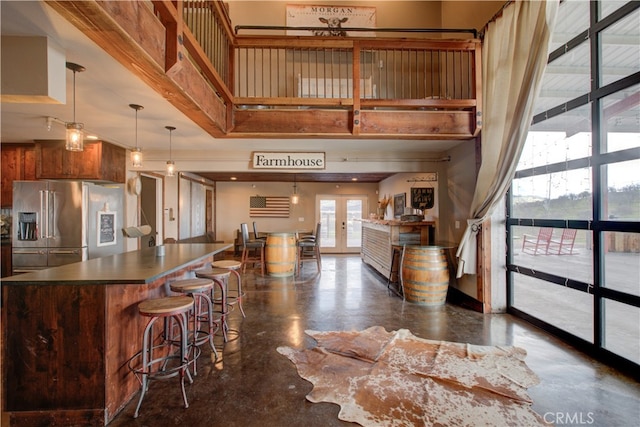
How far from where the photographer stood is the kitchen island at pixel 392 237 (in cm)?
488

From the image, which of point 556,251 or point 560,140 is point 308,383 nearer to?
point 556,251

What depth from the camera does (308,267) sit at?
6.85 meters

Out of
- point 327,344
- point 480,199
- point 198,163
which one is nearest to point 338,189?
point 198,163

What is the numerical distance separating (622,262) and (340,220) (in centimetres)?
708

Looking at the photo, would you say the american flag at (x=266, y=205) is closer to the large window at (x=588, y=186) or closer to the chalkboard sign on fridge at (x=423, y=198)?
the chalkboard sign on fridge at (x=423, y=198)

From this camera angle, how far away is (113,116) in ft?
10.2

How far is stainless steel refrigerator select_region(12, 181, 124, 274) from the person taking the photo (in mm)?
3795

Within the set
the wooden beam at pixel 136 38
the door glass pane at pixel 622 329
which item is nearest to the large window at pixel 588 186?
the door glass pane at pixel 622 329

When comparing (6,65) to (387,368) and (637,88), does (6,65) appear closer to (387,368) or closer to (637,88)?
(387,368)

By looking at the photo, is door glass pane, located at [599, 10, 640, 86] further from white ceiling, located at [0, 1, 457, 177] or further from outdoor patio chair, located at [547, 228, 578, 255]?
white ceiling, located at [0, 1, 457, 177]

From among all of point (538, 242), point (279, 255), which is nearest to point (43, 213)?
point (279, 255)

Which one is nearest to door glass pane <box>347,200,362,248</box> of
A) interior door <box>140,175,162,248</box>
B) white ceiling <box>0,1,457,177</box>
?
white ceiling <box>0,1,457,177</box>

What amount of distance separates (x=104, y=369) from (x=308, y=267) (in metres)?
5.19

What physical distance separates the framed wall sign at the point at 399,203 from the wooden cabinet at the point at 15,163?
6433 millimetres
